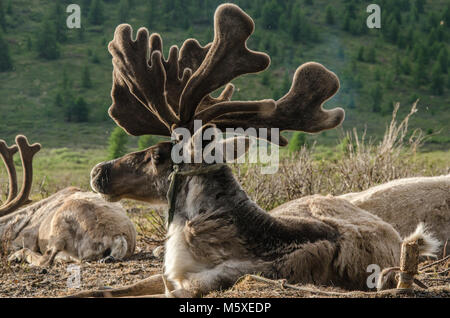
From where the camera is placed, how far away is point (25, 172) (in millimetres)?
10453

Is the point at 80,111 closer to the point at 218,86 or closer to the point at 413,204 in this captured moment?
the point at 413,204

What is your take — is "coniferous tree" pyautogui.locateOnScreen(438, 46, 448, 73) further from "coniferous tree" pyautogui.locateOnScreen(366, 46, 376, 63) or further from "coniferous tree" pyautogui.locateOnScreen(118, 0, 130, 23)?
"coniferous tree" pyautogui.locateOnScreen(118, 0, 130, 23)

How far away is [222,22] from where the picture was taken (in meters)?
5.00

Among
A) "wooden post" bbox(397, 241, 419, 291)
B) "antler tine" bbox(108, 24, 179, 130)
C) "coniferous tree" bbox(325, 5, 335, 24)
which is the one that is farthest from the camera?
"coniferous tree" bbox(325, 5, 335, 24)

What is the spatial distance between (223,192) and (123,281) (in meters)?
2.17

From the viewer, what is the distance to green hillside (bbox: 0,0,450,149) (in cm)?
7531

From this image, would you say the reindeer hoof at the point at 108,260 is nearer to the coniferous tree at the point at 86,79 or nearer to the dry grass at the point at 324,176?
the dry grass at the point at 324,176

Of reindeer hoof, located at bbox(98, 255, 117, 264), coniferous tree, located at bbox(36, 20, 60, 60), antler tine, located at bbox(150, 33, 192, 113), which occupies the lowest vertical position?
reindeer hoof, located at bbox(98, 255, 117, 264)

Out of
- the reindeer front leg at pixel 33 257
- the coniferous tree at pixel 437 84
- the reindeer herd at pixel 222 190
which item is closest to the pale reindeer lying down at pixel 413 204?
the reindeer herd at pixel 222 190

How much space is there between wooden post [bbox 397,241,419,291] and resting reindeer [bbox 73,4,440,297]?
0.56m

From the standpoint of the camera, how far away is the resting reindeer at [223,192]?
4949 millimetres

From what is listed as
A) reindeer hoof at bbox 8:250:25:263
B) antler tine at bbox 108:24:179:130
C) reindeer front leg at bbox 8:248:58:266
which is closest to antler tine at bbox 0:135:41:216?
reindeer front leg at bbox 8:248:58:266

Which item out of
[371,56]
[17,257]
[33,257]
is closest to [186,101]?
[33,257]

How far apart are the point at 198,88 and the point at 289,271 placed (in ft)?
5.48
